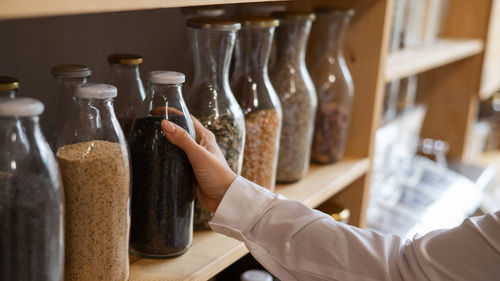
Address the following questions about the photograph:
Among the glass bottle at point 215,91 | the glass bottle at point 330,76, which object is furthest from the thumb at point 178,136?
the glass bottle at point 330,76

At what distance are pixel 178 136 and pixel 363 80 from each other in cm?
65

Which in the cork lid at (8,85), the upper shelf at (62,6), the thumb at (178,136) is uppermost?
the upper shelf at (62,6)

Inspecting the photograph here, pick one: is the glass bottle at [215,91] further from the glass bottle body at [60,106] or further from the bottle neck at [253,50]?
the glass bottle body at [60,106]

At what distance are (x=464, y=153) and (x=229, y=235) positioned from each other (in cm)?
171

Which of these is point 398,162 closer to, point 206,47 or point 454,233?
point 454,233

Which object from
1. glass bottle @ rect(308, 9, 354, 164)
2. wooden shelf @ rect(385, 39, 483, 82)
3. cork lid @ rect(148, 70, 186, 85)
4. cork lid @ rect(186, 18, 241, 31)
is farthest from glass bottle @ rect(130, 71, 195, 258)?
wooden shelf @ rect(385, 39, 483, 82)

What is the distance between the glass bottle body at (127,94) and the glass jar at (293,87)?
304 mm

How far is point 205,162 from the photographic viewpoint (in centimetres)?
75

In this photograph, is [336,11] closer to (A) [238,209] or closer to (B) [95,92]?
(A) [238,209]

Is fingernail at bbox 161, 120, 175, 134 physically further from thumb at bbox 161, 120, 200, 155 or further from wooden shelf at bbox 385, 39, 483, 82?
wooden shelf at bbox 385, 39, 483, 82

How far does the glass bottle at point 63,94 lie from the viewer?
0.67m

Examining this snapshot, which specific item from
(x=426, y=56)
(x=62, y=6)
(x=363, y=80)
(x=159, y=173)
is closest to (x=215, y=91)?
(x=159, y=173)

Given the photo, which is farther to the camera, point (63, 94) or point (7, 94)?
point (63, 94)

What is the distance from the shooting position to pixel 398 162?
178 centimetres
